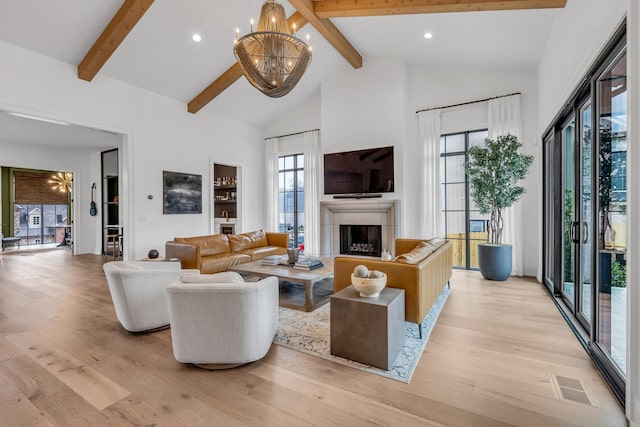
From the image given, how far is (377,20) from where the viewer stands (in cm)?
505

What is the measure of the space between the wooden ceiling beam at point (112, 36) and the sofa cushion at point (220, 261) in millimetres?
3363

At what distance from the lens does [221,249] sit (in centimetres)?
562

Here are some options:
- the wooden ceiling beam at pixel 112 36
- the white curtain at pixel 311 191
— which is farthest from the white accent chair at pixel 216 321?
the white curtain at pixel 311 191

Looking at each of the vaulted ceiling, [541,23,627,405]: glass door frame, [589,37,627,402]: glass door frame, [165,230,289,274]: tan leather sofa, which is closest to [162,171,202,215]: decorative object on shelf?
[165,230,289,274]: tan leather sofa

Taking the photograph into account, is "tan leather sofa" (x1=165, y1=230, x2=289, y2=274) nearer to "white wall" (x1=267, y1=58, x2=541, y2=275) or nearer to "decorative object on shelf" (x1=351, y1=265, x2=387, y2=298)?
"white wall" (x1=267, y1=58, x2=541, y2=275)

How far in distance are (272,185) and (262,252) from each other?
2.99 metres

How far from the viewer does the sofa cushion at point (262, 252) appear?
219 inches

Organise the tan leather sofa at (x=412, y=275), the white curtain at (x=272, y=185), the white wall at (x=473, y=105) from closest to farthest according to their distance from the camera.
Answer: the tan leather sofa at (x=412, y=275) < the white wall at (x=473, y=105) < the white curtain at (x=272, y=185)

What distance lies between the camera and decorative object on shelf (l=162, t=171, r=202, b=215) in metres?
6.34

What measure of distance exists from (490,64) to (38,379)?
22.9 ft

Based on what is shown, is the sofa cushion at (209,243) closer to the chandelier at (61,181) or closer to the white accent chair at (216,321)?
the white accent chair at (216,321)

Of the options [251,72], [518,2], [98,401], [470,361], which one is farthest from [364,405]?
[518,2]

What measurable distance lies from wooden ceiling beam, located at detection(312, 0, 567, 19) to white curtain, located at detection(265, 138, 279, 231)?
4018 mm

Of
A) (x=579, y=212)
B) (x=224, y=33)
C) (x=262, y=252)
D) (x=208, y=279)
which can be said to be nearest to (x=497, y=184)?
(x=579, y=212)
